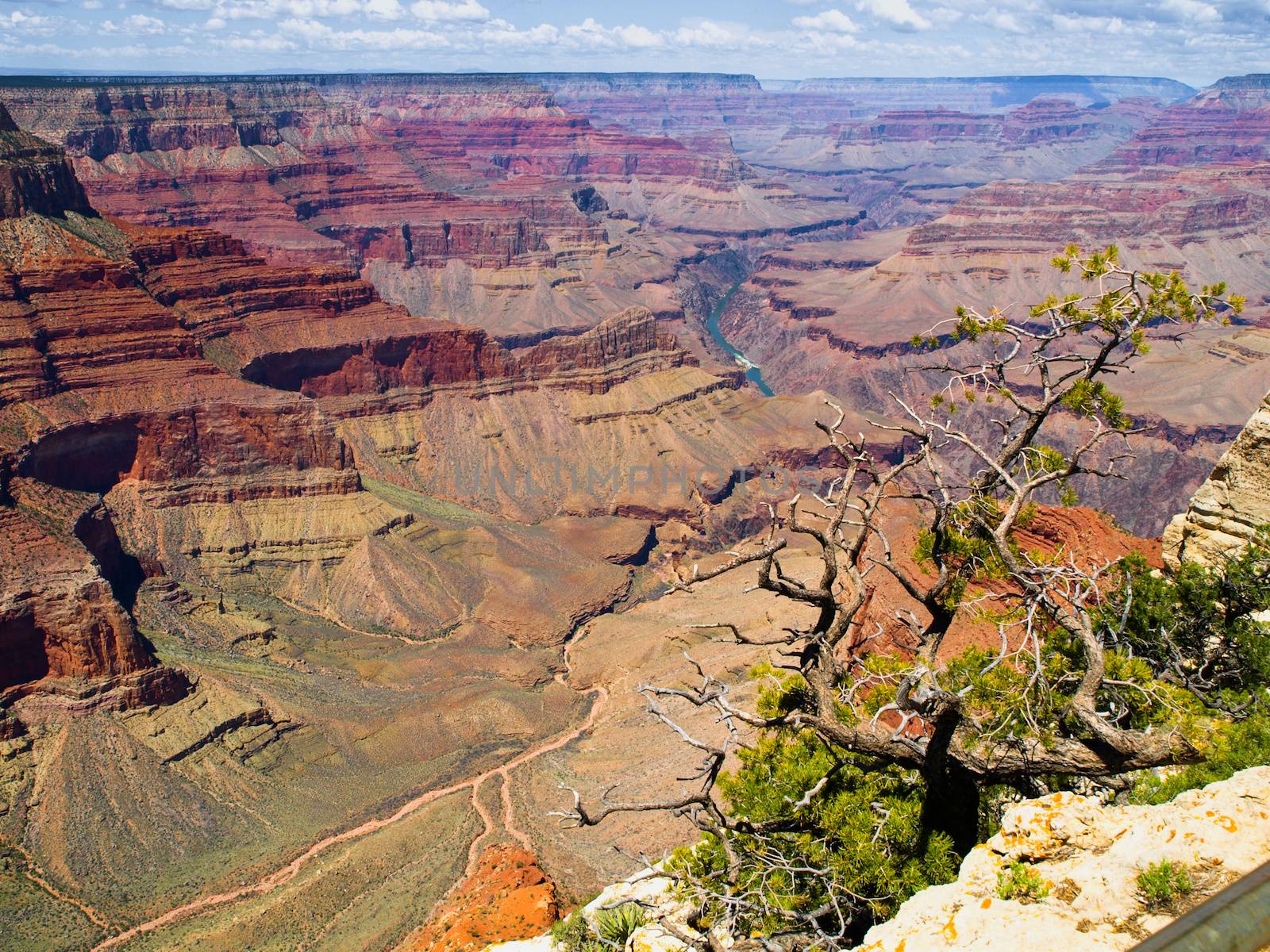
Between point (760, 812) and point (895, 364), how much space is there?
147m

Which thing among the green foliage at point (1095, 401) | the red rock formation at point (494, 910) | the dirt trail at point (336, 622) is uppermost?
the green foliage at point (1095, 401)

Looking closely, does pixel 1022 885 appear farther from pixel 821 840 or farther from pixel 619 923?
pixel 619 923

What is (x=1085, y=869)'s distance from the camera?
1073cm

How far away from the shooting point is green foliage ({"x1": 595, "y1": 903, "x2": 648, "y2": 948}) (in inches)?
765

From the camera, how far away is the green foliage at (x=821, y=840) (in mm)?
14156

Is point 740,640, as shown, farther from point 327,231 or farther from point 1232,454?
point 327,231

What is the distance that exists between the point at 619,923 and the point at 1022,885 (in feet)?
35.8

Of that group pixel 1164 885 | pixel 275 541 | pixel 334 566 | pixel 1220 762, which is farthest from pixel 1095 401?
pixel 275 541

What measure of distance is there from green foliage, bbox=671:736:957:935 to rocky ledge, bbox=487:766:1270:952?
6.79 feet

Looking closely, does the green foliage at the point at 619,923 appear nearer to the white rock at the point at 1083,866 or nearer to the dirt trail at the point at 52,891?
the white rock at the point at 1083,866

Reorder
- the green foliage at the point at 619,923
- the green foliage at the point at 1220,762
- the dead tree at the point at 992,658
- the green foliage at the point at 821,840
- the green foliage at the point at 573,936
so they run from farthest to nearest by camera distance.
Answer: the green foliage at the point at 573,936
the green foliage at the point at 619,923
the green foliage at the point at 821,840
the green foliage at the point at 1220,762
the dead tree at the point at 992,658

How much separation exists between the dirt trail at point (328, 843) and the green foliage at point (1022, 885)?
31268 millimetres

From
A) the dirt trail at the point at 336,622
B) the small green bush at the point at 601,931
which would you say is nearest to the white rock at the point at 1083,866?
the small green bush at the point at 601,931

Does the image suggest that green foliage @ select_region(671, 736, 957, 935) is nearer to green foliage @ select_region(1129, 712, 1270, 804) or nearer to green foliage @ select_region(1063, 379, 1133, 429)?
green foliage @ select_region(1129, 712, 1270, 804)
